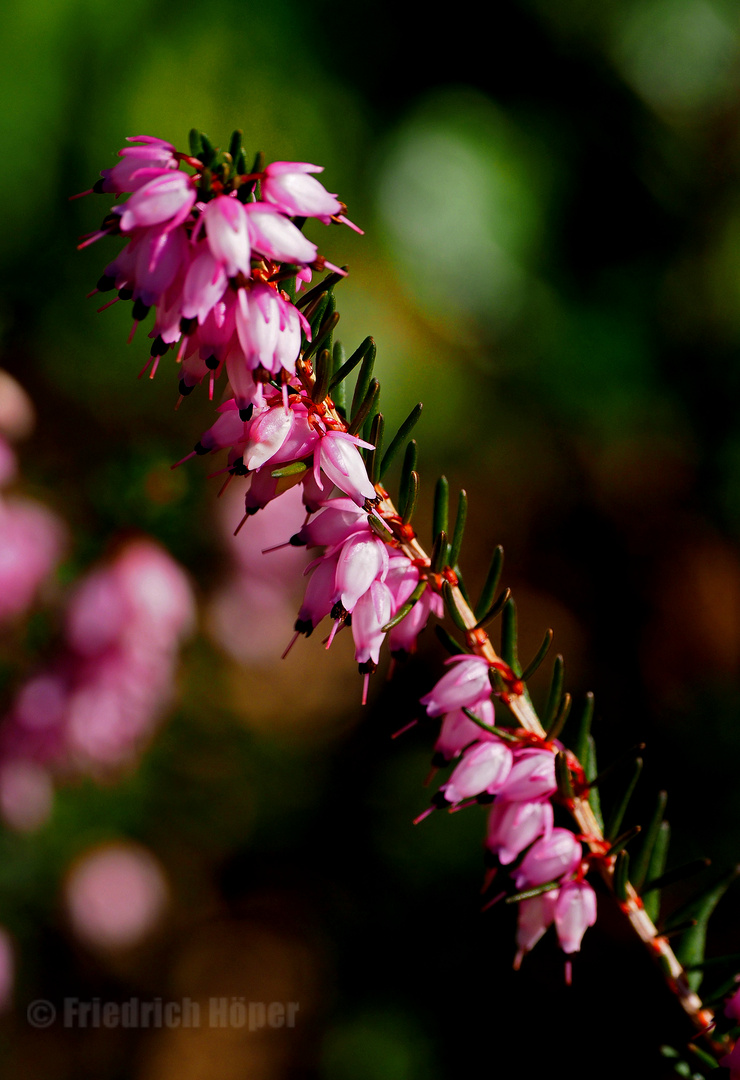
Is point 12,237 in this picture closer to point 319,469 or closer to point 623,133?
point 623,133

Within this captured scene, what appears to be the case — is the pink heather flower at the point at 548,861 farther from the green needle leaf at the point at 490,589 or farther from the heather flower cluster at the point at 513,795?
the green needle leaf at the point at 490,589

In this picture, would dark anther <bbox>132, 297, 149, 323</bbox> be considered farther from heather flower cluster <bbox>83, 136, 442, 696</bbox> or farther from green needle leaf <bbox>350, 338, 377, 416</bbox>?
green needle leaf <bbox>350, 338, 377, 416</bbox>

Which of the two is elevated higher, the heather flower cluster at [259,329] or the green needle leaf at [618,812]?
the heather flower cluster at [259,329]

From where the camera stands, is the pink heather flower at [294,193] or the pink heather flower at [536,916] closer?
the pink heather flower at [294,193]

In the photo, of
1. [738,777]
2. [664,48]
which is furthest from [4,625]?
[664,48]

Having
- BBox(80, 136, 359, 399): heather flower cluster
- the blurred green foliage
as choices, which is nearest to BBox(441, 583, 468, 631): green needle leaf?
BBox(80, 136, 359, 399): heather flower cluster
